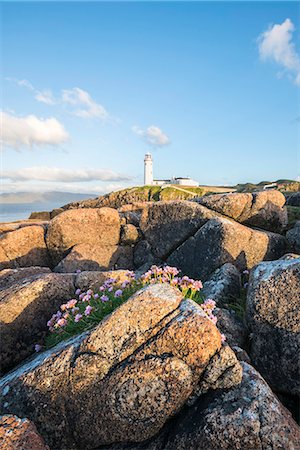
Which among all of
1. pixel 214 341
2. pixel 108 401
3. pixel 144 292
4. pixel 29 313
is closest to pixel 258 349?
pixel 214 341

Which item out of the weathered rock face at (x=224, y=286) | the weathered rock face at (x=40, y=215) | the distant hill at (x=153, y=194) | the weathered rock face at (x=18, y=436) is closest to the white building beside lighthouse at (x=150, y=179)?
the distant hill at (x=153, y=194)

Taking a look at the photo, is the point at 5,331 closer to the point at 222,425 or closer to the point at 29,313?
the point at 29,313

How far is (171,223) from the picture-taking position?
49.4 ft

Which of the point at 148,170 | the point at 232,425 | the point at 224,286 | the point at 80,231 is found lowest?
the point at 232,425

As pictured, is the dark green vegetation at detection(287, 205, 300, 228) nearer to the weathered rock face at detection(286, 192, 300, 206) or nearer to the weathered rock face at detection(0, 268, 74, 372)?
the weathered rock face at detection(286, 192, 300, 206)

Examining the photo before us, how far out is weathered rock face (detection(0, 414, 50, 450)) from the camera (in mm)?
4555

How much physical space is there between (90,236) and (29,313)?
7.42 metres

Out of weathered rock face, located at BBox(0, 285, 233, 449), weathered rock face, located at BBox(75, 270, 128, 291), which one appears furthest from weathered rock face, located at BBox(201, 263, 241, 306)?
weathered rock face, located at BBox(0, 285, 233, 449)

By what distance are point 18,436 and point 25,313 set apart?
15.3 feet

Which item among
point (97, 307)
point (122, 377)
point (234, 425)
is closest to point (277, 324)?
point (234, 425)

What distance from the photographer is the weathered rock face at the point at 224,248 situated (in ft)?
40.6

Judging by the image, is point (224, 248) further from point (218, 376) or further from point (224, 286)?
point (218, 376)

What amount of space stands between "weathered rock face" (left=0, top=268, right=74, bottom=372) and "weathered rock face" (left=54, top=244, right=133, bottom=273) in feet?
16.2

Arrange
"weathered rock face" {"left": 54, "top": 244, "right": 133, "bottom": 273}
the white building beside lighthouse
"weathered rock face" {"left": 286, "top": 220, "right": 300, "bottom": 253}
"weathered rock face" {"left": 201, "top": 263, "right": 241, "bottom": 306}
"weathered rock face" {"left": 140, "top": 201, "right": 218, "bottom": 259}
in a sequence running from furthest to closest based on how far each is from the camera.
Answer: the white building beside lighthouse < "weathered rock face" {"left": 54, "top": 244, "right": 133, "bottom": 273} < "weathered rock face" {"left": 140, "top": 201, "right": 218, "bottom": 259} < "weathered rock face" {"left": 286, "top": 220, "right": 300, "bottom": 253} < "weathered rock face" {"left": 201, "top": 263, "right": 241, "bottom": 306}
